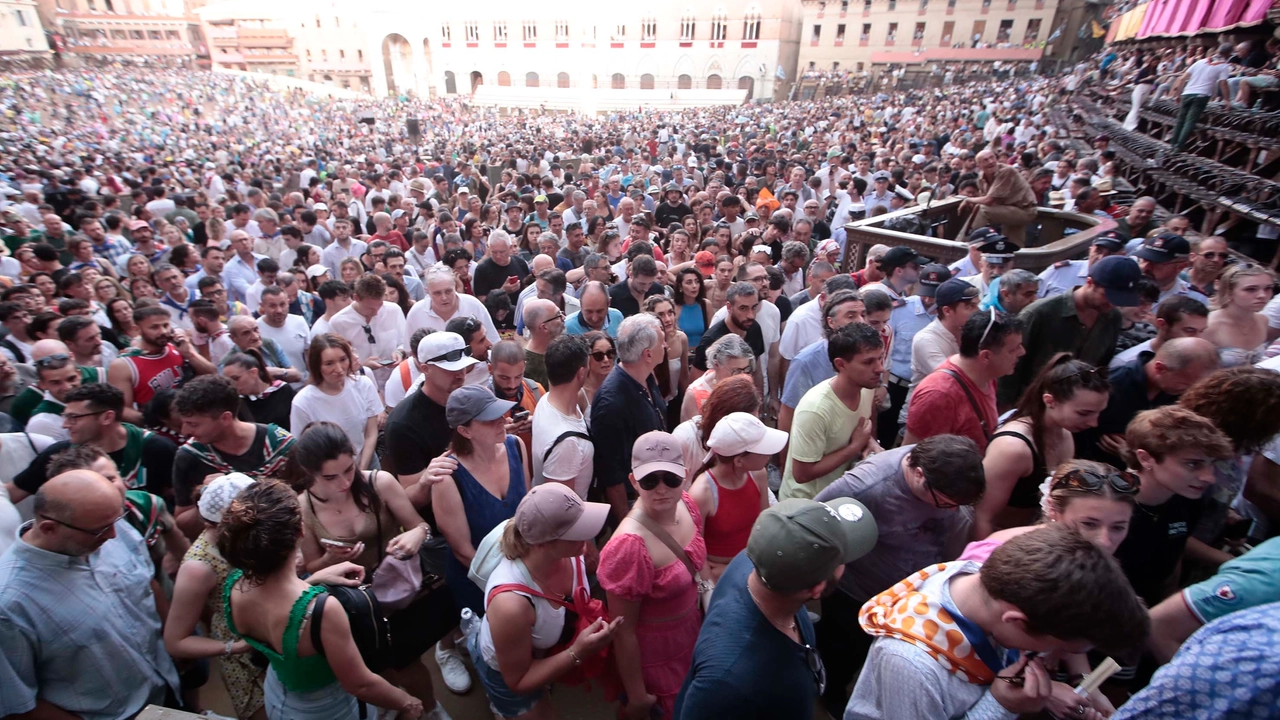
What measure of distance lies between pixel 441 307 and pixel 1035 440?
13.0 feet

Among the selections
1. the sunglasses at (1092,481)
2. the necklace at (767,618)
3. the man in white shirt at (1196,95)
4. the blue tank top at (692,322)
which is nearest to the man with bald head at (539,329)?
the blue tank top at (692,322)

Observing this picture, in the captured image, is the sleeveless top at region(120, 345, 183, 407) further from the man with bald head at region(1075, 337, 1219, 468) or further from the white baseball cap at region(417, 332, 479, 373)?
the man with bald head at region(1075, 337, 1219, 468)

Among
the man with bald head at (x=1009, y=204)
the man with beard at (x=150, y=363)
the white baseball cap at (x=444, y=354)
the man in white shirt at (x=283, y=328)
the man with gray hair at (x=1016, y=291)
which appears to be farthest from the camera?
the man with bald head at (x=1009, y=204)

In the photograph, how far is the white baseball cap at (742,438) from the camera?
2416mm

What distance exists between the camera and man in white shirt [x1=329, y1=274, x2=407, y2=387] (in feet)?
15.0

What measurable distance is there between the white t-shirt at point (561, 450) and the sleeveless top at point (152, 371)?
2538 millimetres

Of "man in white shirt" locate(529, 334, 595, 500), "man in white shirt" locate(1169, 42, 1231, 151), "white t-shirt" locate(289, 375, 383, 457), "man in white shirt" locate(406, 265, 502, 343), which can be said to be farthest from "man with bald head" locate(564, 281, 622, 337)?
"man in white shirt" locate(1169, 42, 1231, 151)

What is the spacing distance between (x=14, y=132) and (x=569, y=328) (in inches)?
1357

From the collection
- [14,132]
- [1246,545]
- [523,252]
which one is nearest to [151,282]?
[523,252]

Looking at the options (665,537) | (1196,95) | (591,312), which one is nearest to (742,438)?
(665,537)

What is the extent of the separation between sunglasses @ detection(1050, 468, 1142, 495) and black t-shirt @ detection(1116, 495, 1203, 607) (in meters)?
0.40

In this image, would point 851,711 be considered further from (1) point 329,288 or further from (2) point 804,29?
(2) point 804,29

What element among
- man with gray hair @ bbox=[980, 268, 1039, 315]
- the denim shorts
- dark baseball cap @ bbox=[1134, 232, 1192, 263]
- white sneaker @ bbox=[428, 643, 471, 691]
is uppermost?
dark baseball cap @ bbox=[1134, 232, 1192, 263]

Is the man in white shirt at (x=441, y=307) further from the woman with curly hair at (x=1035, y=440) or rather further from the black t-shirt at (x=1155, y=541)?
the black t-shirt at (x=1155, y=541)
